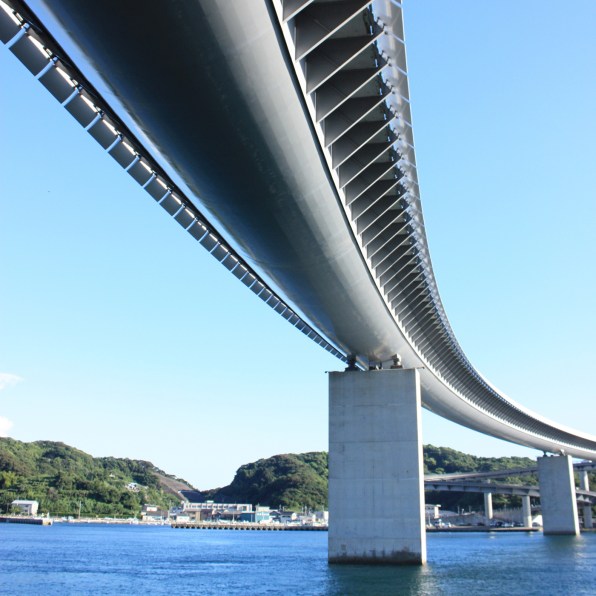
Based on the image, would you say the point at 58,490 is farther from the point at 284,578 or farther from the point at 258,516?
the point at 284,578

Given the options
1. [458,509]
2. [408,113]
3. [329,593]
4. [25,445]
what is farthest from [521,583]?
[25,445]

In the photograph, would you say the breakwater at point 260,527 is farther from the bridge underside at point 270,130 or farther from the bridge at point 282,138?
the bridge underside at point 270,130

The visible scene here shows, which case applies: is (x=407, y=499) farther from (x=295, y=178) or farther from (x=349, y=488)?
(x=295, y=178)

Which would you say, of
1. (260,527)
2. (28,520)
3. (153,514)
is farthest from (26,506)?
(260,527)

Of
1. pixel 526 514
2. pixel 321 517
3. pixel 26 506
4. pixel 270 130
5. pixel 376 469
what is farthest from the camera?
pixel 321 517

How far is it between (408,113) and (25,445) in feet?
657

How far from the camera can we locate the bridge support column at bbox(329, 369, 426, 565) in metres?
34.7

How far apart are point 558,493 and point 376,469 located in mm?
65748

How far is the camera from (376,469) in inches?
1415

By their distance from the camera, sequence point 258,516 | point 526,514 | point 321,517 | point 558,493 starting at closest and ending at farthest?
point 558,493, point 526,514, point 258,516, point 321,517

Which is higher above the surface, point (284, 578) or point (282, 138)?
point (282, 138)

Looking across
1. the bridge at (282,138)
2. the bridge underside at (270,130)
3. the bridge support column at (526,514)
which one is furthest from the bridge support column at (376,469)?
the bridge support column at (526,514)

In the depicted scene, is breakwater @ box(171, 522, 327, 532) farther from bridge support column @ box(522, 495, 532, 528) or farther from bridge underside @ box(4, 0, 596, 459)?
bridge underside @ box(4, 0, 596, 459)

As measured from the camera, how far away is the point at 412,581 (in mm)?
29828
